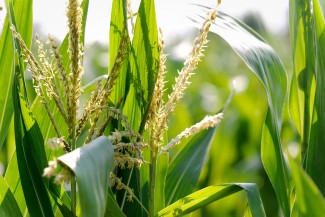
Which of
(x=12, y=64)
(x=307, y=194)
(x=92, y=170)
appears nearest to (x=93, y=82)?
(x=12, y=64)

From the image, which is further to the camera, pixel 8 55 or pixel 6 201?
pixel 8 55

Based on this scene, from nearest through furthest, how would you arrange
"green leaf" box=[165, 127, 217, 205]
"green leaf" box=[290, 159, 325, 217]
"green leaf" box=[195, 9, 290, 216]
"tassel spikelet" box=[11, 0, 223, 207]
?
"green leaf" box=[290, 159, 325, 217]
"tassel spikelet" box=[11, 0, 223, 207]
"green leaf" box=[195, 9, 290, 216]
"green leaf" box=[165, 127, 217, 205]

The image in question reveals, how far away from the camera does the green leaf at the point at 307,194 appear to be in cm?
101

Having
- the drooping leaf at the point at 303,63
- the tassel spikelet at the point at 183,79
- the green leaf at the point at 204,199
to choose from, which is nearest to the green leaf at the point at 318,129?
the drooping leaf at the point at 303,63

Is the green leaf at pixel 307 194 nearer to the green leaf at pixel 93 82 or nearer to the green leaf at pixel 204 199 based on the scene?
the green leaf at pixel 204 199

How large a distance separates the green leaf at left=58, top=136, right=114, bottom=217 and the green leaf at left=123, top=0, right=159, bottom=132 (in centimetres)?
26

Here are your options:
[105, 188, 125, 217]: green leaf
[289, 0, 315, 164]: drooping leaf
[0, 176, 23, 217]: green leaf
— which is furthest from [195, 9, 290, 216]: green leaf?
[0, 176, 23, 217]: green leaf

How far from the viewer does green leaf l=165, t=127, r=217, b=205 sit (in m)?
1.72

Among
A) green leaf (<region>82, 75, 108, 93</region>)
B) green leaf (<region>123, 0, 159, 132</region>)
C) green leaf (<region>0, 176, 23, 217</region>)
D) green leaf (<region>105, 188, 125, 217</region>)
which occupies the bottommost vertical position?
green leaf (<region>0, 176, 23, 217</region>)

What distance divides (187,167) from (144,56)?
0.47 metres

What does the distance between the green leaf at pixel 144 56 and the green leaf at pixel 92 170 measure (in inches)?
10.4

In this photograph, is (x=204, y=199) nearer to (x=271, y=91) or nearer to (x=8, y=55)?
(x=271, y=91)

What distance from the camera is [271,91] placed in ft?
4.95

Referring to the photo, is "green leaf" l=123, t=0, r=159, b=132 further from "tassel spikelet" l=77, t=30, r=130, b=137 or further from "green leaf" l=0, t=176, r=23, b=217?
"green leaf" l=0, t=176, r=23, b=217
